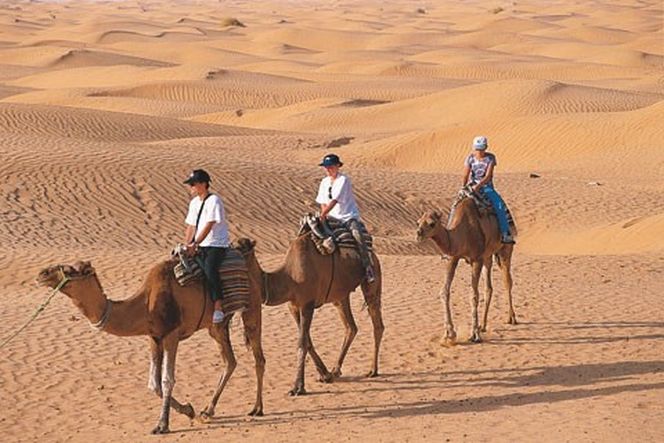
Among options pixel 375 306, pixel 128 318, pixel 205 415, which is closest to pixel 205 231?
pixel 128 318

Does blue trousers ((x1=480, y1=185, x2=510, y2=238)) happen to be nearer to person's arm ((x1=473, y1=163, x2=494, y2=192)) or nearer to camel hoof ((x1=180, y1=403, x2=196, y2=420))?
person's arm ((x1=473, y1=163, x2=494, y2=192))

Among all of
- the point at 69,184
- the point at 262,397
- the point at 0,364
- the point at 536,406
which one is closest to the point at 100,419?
the point at 262,397

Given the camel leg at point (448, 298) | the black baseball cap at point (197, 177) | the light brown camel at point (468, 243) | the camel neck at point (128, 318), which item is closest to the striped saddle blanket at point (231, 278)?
the camel neck at point (128, 318)

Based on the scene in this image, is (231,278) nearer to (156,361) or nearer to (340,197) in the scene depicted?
(156,361)

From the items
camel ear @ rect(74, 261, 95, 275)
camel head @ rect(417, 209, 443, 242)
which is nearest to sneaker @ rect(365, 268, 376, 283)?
camel head @ rect(417, 209, 443, 242)

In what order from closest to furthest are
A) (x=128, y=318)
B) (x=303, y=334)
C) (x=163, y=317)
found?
1. (x=128, y=318)
2. (x=163, y=317)
3. (x=303, y=334)

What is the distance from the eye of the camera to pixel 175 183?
933 inches

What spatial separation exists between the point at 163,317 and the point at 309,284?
172 cm

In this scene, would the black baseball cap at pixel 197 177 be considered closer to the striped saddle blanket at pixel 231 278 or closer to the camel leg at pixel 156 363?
the striped saddle blanket at pixel 231 278

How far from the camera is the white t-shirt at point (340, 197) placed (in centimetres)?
1129

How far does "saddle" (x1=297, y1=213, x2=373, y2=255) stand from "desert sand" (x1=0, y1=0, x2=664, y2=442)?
1.41 meters

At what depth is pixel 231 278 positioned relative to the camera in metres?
9.94

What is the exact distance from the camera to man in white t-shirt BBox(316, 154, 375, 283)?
11.3 meters

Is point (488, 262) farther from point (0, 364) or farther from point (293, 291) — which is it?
point (0, 364)
